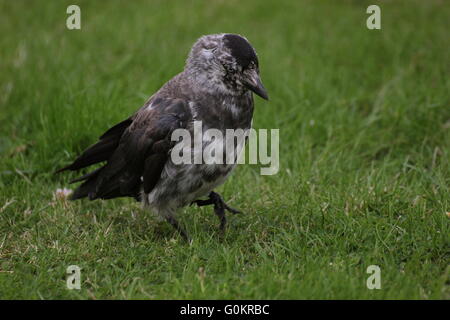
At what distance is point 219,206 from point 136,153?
64 cm

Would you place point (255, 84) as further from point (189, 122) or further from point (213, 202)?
point (213, 202)

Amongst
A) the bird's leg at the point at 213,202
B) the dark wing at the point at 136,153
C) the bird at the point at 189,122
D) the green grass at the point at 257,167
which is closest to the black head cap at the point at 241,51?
the bird at the point at 189,122

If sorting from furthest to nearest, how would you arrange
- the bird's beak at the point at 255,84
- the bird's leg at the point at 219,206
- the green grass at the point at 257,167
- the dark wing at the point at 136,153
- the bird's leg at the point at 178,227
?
the bird's leg at the point at 219,206 → the bird's leg at the point at 178,227 → the dark wing at the point at 136,153 → the bird's beak at the point at 255,84 → the green grass at the point at 257,167

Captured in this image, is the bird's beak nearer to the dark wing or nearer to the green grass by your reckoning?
the dark wing

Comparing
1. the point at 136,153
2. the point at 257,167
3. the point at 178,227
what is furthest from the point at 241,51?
the point at 257,167

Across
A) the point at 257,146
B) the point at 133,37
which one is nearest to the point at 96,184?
the point at 257,146

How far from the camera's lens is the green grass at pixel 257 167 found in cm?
324

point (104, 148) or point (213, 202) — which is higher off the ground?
point (104, 148)

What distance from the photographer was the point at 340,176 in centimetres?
436

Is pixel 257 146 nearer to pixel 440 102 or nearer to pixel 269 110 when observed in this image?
pixel 269 110

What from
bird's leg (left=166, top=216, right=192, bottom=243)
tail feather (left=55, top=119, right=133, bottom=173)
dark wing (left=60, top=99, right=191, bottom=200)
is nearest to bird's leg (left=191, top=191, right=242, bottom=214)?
bird's leg (left=166, top=216, right=192, bottom=243)

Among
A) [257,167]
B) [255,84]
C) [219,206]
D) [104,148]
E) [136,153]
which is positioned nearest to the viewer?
[255,84]

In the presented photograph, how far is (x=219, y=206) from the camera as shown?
3852 millimetres

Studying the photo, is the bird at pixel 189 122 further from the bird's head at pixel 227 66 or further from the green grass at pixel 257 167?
the green grass at pixel 257 167
